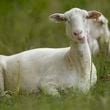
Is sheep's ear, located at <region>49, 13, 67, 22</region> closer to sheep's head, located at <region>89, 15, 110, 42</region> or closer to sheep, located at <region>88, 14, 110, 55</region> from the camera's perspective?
sheep, located at <region>88, 14, 110, 55</region>

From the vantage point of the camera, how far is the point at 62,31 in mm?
19828

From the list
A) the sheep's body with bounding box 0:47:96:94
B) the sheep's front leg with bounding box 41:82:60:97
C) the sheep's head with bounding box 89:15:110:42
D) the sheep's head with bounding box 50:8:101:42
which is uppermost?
the sheep's head with bounding box 50:8:101:42

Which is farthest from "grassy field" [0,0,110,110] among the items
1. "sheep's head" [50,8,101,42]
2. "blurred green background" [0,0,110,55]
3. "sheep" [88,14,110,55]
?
"sheep's head" [50,8,101,42]

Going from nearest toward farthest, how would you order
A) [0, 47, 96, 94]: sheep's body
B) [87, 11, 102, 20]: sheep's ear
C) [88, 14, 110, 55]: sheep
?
1. [0, 47, 96, 94]: sheep's body
2. [87, 11, 102, 20]: sheep's ear
3. [88, 14, 110, 55]: sheep

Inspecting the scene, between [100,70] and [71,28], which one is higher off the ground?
[71,28]

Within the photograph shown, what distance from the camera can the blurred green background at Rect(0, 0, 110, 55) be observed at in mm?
17703

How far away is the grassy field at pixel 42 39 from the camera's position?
10.3 m

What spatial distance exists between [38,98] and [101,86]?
43.8 inches

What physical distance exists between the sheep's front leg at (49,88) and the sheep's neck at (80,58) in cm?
47

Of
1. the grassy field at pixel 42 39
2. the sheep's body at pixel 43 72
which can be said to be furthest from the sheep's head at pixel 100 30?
the sheep's body at pixel 43 72

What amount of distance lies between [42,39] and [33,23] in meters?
1.72

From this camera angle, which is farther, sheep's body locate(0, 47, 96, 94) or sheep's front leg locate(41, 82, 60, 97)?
sheep's body locate(0, 47, 96, 94)

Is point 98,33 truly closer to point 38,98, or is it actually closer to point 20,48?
point 20,48

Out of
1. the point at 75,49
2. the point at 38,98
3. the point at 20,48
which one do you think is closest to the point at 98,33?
the point at 20,48
